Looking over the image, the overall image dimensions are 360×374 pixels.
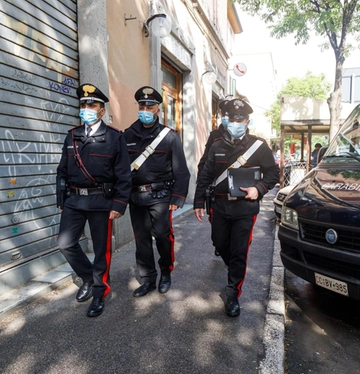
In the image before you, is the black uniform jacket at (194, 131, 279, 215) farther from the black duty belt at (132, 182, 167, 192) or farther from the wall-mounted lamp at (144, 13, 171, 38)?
the wall-mounted lamp at (144, 13, 171, 38)

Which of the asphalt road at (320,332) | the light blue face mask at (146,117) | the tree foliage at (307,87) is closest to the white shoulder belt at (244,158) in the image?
the light blue face mask at (146,117)

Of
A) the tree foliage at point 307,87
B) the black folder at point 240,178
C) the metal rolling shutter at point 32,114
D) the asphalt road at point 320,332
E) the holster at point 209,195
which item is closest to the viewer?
the asphalt road at point 320,332

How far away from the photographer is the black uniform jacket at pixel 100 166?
3.18 metres

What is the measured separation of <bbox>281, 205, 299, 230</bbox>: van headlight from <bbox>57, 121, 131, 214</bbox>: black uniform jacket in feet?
5.22

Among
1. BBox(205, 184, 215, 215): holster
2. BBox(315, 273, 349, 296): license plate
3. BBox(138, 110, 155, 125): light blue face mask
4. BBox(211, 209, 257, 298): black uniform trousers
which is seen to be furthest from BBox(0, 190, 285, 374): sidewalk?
BBox(138, 110, 155, 125): light blue face mask

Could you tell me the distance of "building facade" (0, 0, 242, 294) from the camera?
3730 mm

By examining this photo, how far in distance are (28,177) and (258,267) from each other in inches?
123

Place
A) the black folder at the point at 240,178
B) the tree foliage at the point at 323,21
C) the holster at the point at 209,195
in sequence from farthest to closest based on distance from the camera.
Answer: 1. the tree foliage at the point at 323,21
2. the holster at the point at 209,195
3. the black folder at the point at 240,178

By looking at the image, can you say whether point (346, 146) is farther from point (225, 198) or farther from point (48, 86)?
point (48, 86)

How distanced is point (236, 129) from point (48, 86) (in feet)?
8.00

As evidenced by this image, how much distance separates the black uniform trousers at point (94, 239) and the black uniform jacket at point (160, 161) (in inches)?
22.4

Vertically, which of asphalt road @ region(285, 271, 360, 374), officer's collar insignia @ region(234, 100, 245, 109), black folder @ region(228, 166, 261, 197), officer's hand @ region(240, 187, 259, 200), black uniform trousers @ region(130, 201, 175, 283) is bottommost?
asphalt road @ region(285, 271, 360, 374)

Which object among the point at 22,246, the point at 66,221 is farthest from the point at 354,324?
the point at 22,246

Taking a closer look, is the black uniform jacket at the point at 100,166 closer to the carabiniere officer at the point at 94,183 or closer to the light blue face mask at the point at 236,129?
the carabiniere officer at the point at 94,183
